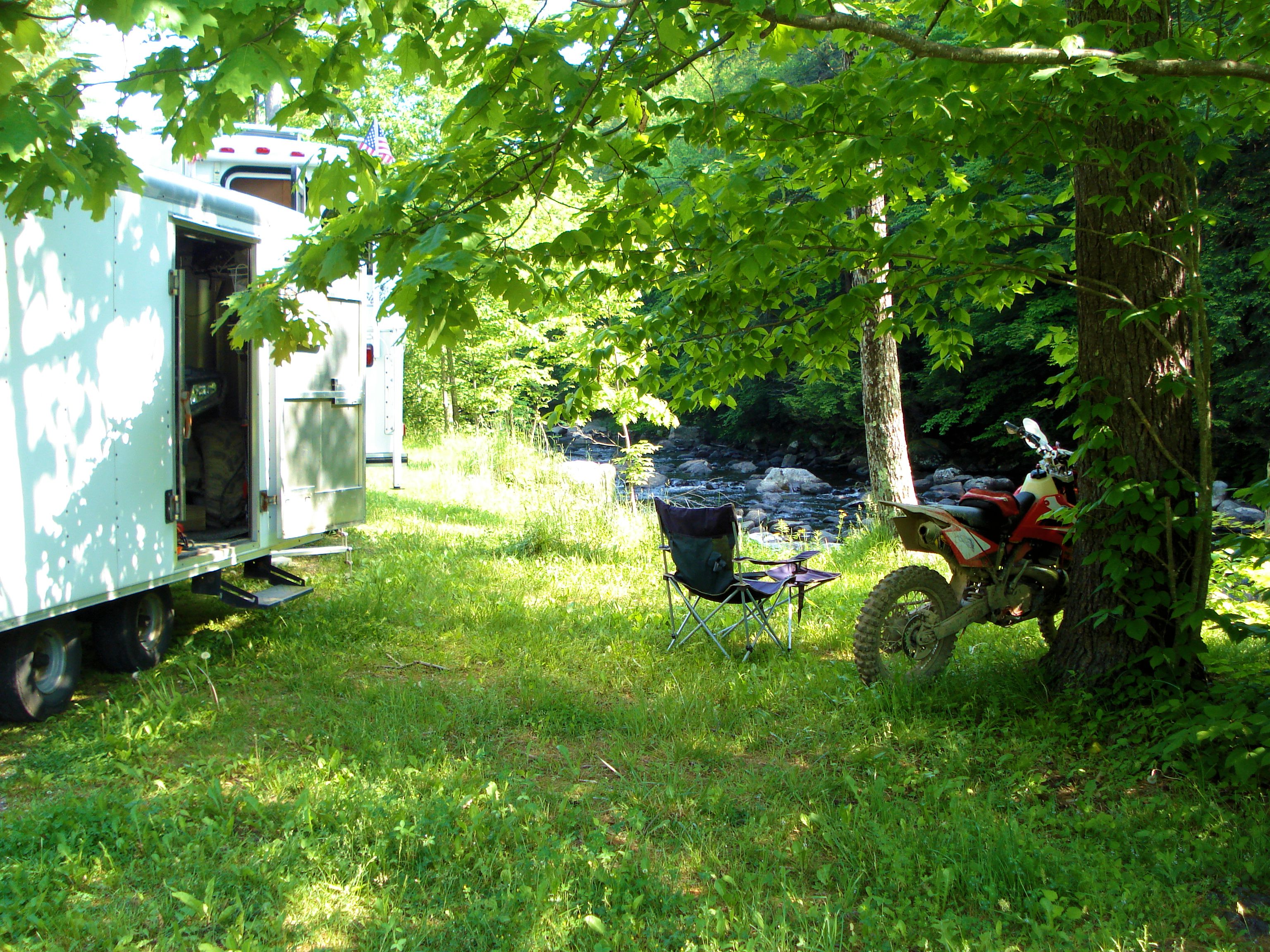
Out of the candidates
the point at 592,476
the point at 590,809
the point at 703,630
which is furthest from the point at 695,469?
the point at 590,809

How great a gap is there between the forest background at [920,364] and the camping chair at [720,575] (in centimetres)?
150

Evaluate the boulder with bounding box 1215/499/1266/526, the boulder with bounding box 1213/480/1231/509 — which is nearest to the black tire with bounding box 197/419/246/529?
the boulder with bounding box 1215/499/1266/526

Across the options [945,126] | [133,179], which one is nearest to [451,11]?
[133,179]

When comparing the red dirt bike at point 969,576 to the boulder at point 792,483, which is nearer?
the red dirt bike at point 969,576

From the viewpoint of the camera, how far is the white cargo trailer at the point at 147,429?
3.98m

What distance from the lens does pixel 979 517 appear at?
4688 mm

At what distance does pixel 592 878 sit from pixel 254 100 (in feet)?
8.00

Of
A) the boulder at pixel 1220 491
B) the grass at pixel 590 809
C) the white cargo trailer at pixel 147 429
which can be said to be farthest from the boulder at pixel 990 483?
the white cargo trailer at pixel 147 429

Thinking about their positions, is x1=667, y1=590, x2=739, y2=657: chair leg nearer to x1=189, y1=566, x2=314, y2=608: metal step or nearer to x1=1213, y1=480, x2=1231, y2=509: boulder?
x1=189, y1=566, x2=314, y2=608: metal step

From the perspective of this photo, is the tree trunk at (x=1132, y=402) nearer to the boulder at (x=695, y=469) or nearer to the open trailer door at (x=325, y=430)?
the open trailer door at (x=325, y=430)

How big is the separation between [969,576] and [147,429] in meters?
4.25

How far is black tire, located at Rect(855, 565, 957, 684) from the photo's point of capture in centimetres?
452

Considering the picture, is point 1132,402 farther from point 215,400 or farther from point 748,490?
point 748,490

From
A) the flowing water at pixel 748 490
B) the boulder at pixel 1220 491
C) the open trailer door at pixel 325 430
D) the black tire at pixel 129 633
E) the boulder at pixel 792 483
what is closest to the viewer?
the black tire at pixel 129 633
